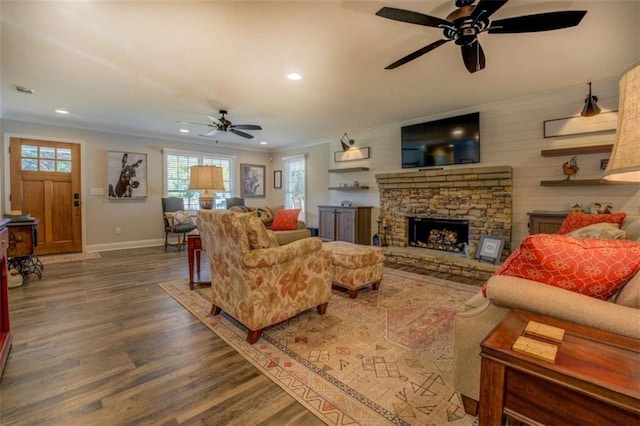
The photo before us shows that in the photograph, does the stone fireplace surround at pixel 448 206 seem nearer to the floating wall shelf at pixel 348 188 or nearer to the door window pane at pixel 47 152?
the floating wall shelf at pixel 348 188

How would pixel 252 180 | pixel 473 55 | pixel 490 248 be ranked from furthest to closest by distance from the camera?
pixel 252 180 → pixel 490 248 → pixel 473 55

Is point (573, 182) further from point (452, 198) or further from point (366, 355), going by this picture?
point (366, 355)

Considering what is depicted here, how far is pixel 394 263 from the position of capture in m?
4.87

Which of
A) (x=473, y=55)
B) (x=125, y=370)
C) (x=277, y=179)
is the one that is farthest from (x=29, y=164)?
(x=473, y=55)

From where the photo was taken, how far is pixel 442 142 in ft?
15.7

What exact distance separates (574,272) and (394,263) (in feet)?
12.3

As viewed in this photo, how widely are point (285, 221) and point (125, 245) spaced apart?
11.6ft

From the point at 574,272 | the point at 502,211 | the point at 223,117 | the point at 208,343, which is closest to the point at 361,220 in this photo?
the point at 502,211

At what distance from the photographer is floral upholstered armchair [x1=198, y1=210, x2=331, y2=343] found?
217 centimetres

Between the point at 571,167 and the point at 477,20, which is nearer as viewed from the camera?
the point at 477,20

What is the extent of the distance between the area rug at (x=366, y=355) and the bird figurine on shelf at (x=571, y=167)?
2131 mm

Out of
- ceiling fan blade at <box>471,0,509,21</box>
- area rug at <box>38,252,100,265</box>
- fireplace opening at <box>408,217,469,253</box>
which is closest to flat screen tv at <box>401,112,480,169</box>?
fireplace opening at <box>408,217,469,253</box>

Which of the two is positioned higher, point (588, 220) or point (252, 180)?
point (252, 180)

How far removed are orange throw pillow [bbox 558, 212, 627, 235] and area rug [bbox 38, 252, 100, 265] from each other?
6787 mm
